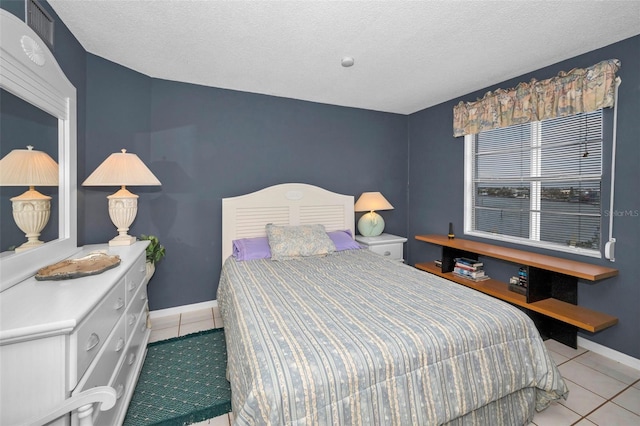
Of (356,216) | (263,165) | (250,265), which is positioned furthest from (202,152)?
(356,216)

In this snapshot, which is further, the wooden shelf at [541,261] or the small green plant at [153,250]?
the small green plant at [153,250]

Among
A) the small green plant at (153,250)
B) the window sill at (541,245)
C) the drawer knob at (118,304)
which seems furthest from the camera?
the small green plant at (153,250)

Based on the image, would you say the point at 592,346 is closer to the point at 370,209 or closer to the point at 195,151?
the point at 370,209

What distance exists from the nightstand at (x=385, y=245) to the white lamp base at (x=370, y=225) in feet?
0.31

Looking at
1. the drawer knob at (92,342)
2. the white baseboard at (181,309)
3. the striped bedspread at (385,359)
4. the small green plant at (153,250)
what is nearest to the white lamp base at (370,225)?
the striped bedspread at (385,359)

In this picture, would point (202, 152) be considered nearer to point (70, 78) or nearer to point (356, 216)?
point (70, 78)

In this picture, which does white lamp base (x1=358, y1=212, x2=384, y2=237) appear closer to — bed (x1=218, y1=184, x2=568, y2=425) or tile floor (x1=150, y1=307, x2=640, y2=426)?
bed (x1=218, y1=184, x2=568, y2=425)

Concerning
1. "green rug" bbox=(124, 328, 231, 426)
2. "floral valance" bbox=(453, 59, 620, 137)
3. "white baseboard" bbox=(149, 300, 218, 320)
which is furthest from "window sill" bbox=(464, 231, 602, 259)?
"white baseboard" bbox=(149, 300, 218, 320)

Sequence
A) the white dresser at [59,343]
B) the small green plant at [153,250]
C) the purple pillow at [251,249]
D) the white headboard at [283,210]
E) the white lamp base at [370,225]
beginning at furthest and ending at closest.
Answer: the white lamp base at [370,225] < the white headboard at [283,210] < the purple pillow at [251,249] < the small green plant at [153,250] < the white dresser at [59,343]

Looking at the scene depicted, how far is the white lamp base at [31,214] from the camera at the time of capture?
1421 mm

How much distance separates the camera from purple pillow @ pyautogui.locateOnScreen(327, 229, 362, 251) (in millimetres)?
3234

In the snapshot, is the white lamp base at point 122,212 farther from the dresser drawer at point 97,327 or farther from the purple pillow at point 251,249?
the purple pillow at point 251,249

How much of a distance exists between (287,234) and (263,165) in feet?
3.19

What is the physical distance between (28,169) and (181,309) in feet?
6.71
